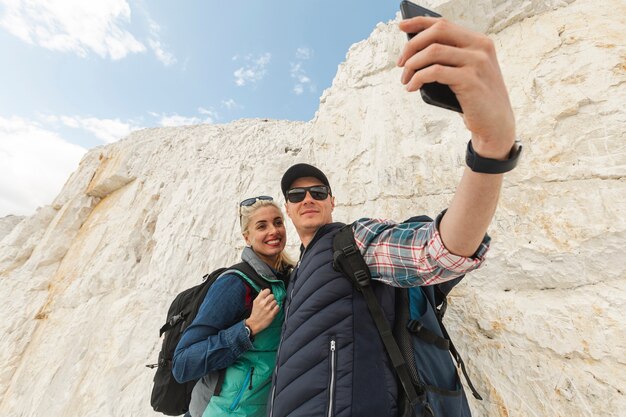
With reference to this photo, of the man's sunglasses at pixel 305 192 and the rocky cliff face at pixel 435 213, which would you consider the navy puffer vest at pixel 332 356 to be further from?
the rocky cliff face at pixel 435 213

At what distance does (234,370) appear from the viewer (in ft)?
8.50

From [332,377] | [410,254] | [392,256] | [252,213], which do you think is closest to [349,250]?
[392,256]

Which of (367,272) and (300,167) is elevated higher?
(300,167)

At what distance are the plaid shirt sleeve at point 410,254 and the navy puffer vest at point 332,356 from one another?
0.72 feet

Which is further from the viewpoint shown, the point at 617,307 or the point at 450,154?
the point at 450,154

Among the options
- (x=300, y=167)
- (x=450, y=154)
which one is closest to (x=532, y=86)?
(x=450, y=154)

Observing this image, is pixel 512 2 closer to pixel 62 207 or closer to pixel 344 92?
pixel 344 92

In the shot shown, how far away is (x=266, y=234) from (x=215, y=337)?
3.75 ft

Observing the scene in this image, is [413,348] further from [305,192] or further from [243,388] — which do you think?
[243,388]

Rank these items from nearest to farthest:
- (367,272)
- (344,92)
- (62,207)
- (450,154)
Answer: (367,272)
(450,154)
(344,92)
(62,207)

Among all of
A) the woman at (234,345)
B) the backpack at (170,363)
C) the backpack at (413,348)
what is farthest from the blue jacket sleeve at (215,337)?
the backpack at (413,348)

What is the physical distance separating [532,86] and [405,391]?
4052 mm

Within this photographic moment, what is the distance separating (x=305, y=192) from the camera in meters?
2.65

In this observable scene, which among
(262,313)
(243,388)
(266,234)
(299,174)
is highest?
(299,174)
